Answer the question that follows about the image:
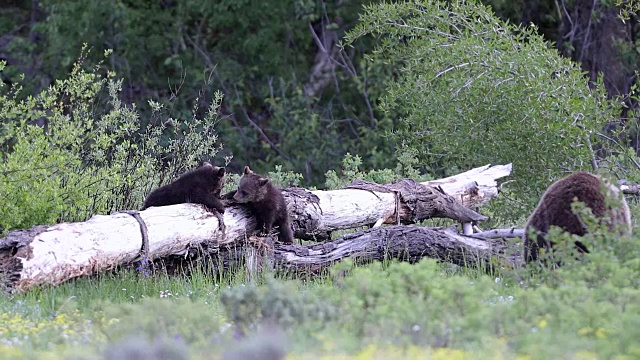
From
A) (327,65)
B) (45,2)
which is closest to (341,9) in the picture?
(327,65)

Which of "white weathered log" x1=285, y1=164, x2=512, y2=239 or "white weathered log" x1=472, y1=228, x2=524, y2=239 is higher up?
"white weathered log" x1=285, y1=164, x2=512, y2=239

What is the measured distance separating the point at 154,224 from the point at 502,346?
4.27 metres

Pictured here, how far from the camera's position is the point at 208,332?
5.54 m

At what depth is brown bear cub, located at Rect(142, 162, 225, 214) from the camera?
364 inches

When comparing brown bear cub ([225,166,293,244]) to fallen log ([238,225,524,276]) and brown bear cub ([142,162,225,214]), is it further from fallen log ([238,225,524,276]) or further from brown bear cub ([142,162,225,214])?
fallen log ([238,225,524,276])

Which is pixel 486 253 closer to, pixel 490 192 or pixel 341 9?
pixel 490 192

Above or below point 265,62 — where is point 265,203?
below

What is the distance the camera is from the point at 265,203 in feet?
31.0

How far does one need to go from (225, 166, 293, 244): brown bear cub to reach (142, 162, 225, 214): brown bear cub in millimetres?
265

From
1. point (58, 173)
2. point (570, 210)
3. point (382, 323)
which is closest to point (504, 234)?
point (570, 210)

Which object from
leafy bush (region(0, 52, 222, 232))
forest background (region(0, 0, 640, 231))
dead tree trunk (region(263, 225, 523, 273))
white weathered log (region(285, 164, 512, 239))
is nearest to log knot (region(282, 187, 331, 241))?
white weathered log (region(285, 164, 512, 239))

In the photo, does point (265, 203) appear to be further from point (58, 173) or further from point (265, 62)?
point (265, 62)

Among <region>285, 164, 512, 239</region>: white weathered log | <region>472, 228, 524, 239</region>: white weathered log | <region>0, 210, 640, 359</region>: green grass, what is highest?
<region>0, 210, 640, 359</region>: green grass

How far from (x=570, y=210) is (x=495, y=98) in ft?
15.4
